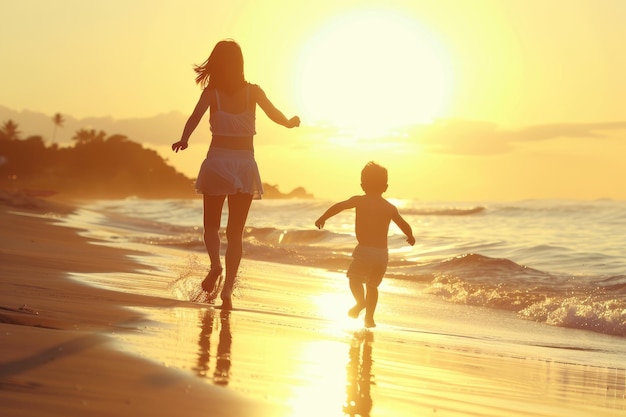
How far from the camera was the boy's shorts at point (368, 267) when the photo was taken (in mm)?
7746

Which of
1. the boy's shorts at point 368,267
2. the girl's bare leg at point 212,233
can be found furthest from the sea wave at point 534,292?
the girl's bare leg at point 212,233

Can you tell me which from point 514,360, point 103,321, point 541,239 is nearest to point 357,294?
point 514,360

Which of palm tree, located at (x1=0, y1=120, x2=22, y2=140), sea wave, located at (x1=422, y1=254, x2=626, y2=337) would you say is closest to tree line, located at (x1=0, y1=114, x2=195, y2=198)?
palm tree, located at (x1=0, y1=120, x2=22, y2=140)

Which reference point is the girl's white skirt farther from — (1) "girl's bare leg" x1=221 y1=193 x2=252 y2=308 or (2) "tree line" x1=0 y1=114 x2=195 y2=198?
(2) "tree line" x1=0 y1=114 x2=195 y2=198

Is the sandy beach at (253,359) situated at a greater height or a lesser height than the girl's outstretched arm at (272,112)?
lesser

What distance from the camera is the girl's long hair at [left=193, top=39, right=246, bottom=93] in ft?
24.2

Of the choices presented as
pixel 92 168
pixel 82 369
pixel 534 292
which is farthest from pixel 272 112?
pixel 92 168

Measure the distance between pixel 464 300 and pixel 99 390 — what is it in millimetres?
9262

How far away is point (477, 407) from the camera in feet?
14.4

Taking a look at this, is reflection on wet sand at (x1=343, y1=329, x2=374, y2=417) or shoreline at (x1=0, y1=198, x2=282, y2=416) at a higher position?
shoreline at (x1=0, y1=198, x2=282, y2=416)

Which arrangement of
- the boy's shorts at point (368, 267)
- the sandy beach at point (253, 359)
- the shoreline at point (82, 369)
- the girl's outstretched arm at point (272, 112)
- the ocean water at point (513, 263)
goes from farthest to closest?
the ocean water at point (513, 263) → the boy's shorts at point (368, 267) → the girl's outstretched arm at point (272, 112) → the sandy beach at point (253, 359) → the shoreline at point (82, 369)

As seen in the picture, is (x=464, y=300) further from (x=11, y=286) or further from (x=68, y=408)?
(x=68, y=408)

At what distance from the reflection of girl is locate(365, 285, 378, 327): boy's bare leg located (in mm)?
1119

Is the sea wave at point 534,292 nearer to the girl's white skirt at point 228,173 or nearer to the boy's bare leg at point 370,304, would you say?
the boy's bare leg at point 370,304
